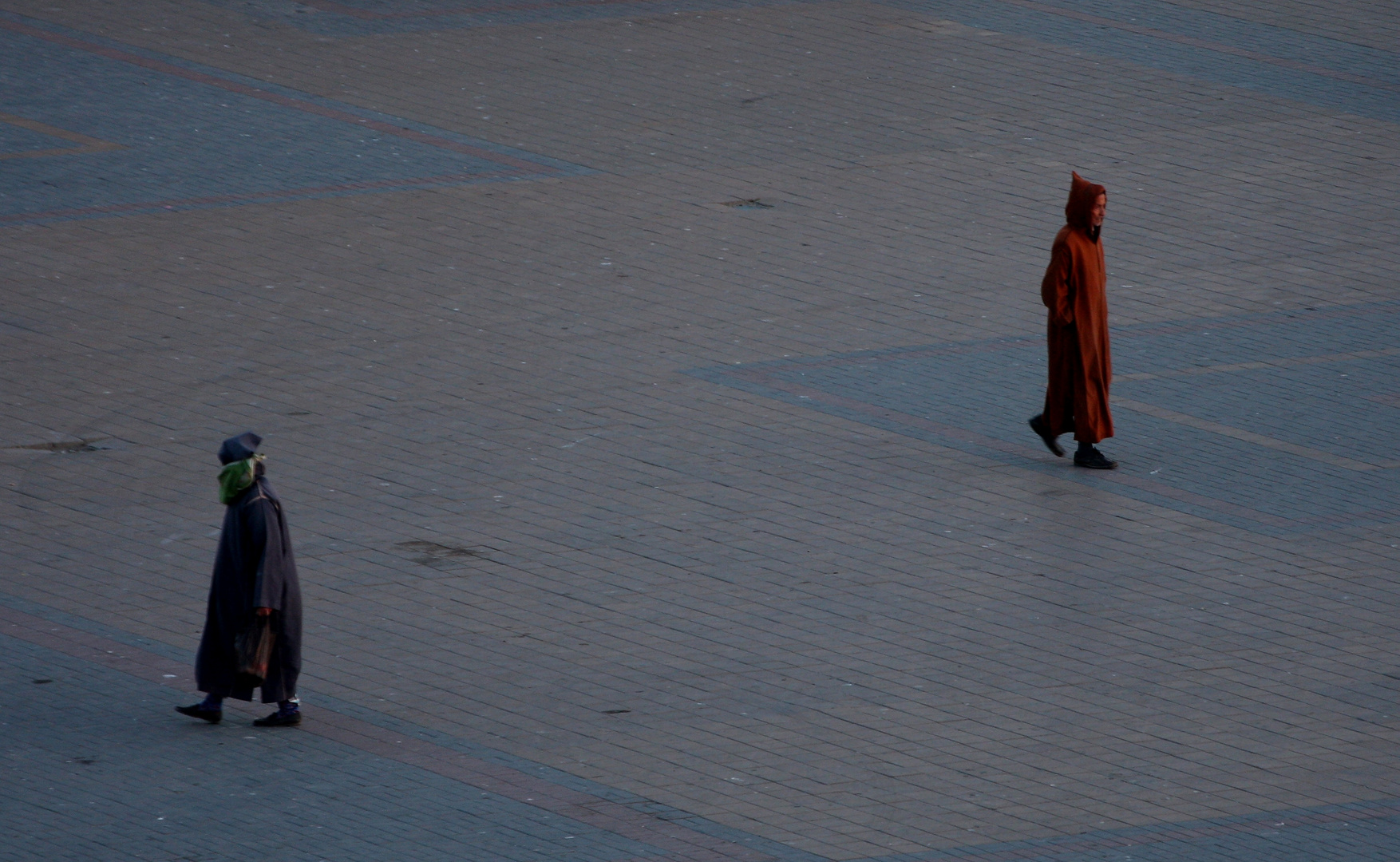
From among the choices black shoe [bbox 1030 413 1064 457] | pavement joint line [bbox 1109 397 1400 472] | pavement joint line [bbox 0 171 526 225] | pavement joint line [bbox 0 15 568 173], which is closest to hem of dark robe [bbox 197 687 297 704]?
black shoe [bbox 1030 413 1064 457]

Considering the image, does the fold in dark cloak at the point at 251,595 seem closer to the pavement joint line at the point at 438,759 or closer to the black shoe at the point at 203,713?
the black shoe at the point at 203,713

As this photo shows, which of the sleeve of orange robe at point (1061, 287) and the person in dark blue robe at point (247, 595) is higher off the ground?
the sleeve of orange robe at point (1061, 287)

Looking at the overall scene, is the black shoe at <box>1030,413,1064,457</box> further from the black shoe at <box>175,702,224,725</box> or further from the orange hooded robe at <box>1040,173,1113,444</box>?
the black shoe at <box>175,702,224,725</box>

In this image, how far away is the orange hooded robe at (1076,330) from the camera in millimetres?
10820

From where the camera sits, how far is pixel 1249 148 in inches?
629

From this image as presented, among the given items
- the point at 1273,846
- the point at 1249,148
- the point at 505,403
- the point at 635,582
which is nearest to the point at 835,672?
the point at 635,582

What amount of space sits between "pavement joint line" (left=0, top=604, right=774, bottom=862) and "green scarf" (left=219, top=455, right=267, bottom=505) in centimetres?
93

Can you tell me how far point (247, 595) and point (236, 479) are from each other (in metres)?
0.46

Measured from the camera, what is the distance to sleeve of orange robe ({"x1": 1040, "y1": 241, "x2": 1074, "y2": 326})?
10820 mm

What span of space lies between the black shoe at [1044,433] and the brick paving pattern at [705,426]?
0.47 feet

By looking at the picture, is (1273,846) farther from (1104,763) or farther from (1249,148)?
(1249,148)

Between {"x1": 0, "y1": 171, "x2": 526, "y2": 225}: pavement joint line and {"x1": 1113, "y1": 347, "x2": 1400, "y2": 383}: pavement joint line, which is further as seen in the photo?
{"x1": 0, "y1": 171, "x2": 526, "y2": 225}: pavement joint line

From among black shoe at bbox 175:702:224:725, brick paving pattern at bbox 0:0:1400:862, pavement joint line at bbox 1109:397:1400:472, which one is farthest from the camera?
pavement joint line at bbox 1109:397:1400:472

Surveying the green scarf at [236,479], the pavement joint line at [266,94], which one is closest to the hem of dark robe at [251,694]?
the green scarf at [236,479]
